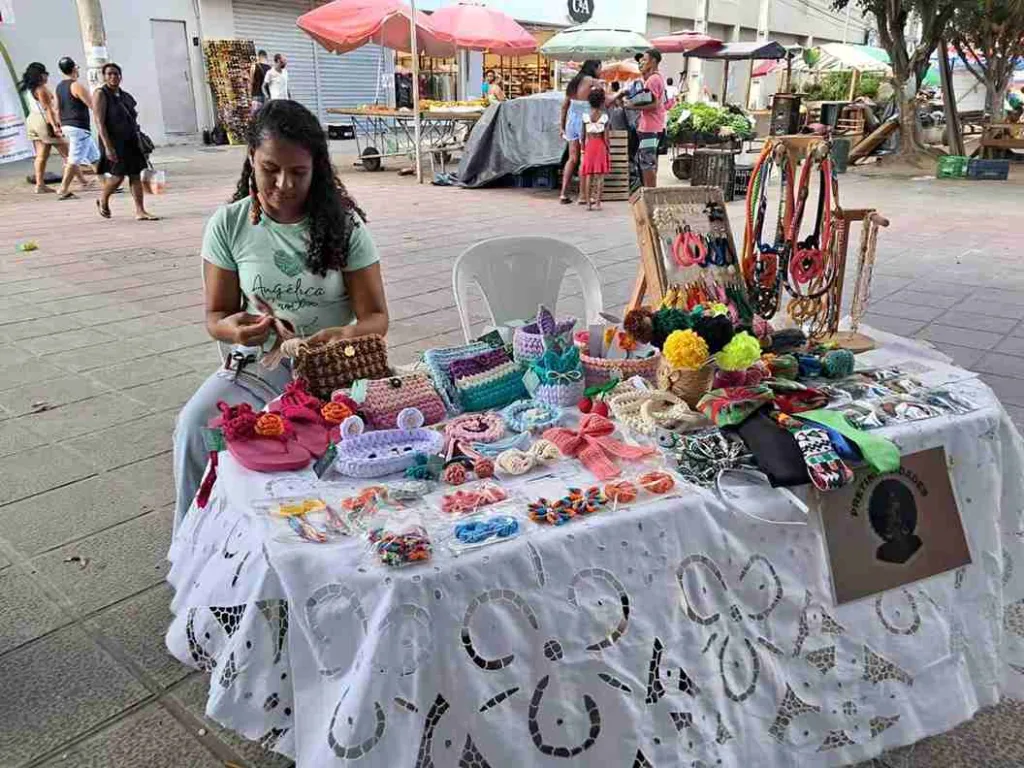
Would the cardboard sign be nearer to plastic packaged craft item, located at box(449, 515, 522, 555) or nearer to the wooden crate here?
plastic packaged craft item, located at box(449, 515, 522, 555)

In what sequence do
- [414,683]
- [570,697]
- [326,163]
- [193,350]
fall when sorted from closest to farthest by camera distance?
[414,683] < [570,697] < [326,163] < [193,350]

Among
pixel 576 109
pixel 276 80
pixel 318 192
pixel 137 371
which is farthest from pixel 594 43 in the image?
pixel 318 192

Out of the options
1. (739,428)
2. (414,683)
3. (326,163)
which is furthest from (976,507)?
(326,163)

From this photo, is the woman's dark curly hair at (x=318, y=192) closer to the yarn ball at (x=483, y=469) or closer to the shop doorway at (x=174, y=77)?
the yarn ball at (x=483, y=469)

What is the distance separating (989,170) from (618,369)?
13.0m

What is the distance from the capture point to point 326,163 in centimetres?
219

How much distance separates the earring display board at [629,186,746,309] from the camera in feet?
7.58

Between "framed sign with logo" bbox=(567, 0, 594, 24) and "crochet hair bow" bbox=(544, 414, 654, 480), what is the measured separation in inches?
948

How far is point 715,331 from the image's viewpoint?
1723 millimetres

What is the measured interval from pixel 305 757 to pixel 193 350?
3.53 m

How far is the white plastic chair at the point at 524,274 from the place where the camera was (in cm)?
287

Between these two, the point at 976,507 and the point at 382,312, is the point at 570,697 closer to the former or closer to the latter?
the point at 976,507

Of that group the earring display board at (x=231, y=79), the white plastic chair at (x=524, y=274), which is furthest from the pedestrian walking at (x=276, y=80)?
the white plastic chair at (x=524, y=274)

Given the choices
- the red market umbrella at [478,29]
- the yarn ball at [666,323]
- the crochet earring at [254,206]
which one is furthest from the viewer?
the red market umbrella at [478,29]
